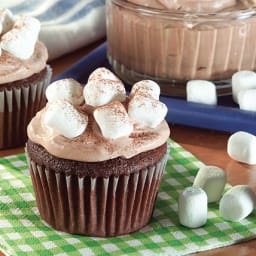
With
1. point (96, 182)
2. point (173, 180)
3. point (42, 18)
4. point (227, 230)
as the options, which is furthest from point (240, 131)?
point (42, 18)

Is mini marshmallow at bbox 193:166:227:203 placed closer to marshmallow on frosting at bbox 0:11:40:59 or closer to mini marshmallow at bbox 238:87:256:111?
mini marshmallow at bbox 238:87:256:111

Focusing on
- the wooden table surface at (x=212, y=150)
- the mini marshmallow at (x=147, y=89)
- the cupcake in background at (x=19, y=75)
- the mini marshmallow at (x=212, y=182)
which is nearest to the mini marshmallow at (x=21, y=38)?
the cupcake in background at (x=19, y=75)

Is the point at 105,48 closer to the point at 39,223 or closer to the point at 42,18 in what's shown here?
the point at 42,18

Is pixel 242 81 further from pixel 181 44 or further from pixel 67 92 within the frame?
pixel 67 92

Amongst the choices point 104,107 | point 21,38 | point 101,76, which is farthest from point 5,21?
point 104,107

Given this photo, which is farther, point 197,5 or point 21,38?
point 197,5

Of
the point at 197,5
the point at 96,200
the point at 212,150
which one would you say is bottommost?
the point at 212,150

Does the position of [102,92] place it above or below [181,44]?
above
